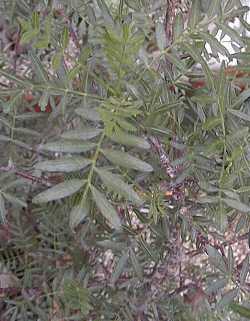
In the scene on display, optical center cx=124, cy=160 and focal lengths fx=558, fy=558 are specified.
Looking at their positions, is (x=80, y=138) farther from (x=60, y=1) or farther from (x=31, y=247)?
(x=31, y=247)

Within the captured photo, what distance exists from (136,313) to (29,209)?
57cm

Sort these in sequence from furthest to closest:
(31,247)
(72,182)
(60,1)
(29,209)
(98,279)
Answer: (29,209), (31,247), (98,279), (60,1), (72,182)

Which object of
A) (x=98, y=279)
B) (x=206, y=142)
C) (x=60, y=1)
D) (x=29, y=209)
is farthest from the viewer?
(x=29, y=209)

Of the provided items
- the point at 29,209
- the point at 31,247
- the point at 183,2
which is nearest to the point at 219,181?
the point at 183,2

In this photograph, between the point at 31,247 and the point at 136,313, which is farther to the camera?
the point at 31,247

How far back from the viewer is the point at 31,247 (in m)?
1.44

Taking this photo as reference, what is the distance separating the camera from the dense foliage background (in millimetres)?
704

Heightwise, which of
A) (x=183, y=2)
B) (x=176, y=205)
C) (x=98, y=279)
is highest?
(x=183, y=2)

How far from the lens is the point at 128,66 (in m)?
0.73

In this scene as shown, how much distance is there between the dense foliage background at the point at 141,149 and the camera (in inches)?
27.7

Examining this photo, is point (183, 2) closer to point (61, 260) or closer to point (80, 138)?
point (80, 138)

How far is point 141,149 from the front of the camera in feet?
2.85

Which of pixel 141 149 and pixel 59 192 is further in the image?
pixel 141 149

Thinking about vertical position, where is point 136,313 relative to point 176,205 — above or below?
below
